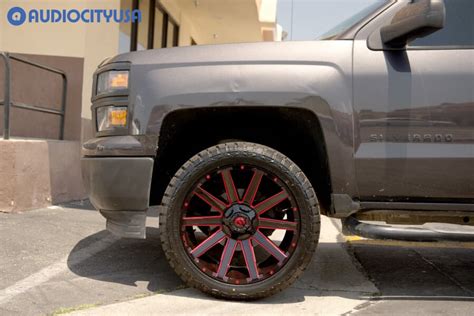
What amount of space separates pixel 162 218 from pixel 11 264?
138 cm

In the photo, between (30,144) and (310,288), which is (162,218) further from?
(30,144)

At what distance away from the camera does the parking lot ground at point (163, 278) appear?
3105 millimetres

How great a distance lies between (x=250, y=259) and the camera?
10.5 ft

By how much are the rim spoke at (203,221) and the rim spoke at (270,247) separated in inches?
10.4

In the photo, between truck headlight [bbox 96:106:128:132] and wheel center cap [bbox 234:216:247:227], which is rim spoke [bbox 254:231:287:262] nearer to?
wheel center cap [bbox 234:216:247:227]

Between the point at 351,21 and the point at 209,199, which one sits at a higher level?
the point at 351,21

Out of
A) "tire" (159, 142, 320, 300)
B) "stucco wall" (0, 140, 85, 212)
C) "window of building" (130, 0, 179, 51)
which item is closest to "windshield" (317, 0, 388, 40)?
"tire" (159, 142, 320, 300)

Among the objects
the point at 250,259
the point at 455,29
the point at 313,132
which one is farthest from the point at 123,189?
the point at 455,29

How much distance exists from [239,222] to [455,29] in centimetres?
189

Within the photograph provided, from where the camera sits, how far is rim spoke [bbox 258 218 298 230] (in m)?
3.19

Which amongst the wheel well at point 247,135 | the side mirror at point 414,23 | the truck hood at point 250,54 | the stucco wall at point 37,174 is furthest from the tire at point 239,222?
the stucco wall at point 37,174

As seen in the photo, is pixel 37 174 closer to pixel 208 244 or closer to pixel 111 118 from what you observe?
pixel 111 118

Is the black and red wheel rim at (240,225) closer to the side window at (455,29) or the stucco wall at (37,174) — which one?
the side window at (455,29)

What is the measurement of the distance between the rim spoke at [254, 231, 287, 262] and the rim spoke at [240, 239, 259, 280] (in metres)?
0.07
